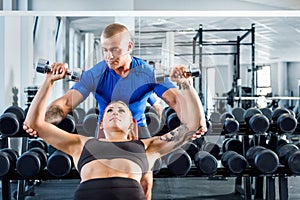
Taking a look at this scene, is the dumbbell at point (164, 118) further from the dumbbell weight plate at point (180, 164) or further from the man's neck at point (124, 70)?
the man's neck at point (124, 70)

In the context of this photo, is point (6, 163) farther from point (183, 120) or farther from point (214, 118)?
point (214, 118)

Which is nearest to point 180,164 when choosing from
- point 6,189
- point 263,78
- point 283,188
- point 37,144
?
point 283,188

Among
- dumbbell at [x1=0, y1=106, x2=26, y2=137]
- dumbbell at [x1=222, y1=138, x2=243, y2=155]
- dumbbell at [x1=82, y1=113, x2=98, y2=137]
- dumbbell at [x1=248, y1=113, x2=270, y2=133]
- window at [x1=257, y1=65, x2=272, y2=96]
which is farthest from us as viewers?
window at [x1=257, y1=65, x2=272, y2=96]

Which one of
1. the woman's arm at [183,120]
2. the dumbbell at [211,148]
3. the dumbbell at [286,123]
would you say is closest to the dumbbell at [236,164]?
the dumbbell at [211,148]

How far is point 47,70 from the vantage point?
4.76ft

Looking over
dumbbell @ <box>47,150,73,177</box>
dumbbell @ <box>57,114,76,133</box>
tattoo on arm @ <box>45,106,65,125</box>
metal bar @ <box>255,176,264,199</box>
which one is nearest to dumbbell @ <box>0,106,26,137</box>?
dumbbell @ <box>47,150,73,177</box>

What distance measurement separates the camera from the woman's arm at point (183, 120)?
4.85ft

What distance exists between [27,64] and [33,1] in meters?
0.60

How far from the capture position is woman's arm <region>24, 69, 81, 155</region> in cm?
144

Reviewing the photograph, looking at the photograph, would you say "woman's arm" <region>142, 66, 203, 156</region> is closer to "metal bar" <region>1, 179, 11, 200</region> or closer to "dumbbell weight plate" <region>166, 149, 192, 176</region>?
"dumbbell weight plate" <region>166, 149, 192, 176</region>

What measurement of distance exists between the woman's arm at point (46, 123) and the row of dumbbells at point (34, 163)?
0.40 metres

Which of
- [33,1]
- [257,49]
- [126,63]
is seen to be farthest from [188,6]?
[257,49]

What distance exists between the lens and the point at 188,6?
146 inches

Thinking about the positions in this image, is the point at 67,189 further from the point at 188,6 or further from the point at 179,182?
the point at 188,6
